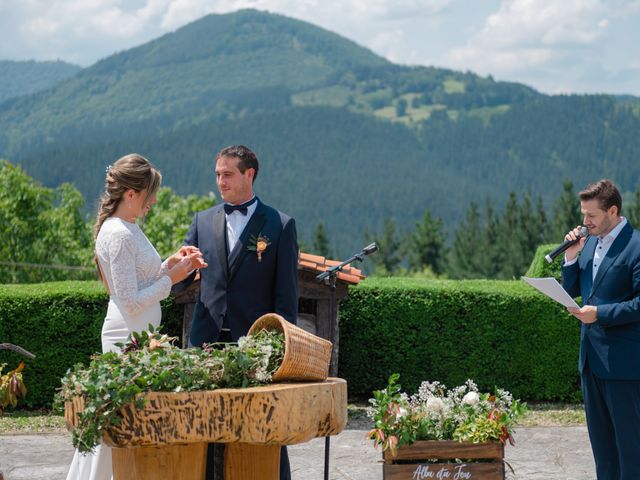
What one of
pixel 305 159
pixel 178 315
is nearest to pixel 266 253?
pixel 178 315

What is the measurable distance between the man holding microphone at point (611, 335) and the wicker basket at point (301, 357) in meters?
1.80

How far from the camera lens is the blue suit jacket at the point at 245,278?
5.08 m

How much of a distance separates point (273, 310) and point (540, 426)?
462 centimetres

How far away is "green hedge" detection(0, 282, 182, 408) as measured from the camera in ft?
31.2

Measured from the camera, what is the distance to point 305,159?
186375 millimetres

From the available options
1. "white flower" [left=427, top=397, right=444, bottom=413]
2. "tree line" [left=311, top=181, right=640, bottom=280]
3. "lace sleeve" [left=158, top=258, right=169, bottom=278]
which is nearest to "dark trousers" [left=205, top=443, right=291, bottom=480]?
"white flower" [left=427, top=397, right=444, bottom=413]

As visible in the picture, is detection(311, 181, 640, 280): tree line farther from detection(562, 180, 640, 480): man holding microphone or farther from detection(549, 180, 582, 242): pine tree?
detection(562, 180, 640, 480): man holding microphone

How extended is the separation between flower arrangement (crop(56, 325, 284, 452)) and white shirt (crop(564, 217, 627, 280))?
2286 mm

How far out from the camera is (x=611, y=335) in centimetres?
539

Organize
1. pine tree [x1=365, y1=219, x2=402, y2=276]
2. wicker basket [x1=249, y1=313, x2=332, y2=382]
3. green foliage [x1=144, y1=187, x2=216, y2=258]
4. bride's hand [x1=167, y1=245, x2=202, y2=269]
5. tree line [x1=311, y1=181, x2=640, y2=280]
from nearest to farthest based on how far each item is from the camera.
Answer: wicker basket [x1=249, y1=313, x2=332, y2=382], bride's hand [x1=167, y1=245, x2=202, y2=269], green foliage [x1=144, y1=187, x2=216, y2=258], tree line [x1=311, y1=181, x2=640, y2=280], pine tree [x1=365, y1=219, x2=402, y2=276]

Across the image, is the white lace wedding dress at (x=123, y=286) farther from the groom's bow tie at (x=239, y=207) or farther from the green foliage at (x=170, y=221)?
the green foliage at (x=170, y=221)

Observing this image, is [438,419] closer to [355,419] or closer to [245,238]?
[245,238]

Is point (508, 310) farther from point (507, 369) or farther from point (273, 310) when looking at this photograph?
point (273, 310)

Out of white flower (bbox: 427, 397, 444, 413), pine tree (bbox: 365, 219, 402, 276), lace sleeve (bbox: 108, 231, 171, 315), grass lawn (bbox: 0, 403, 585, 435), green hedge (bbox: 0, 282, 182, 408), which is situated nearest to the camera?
lace sleeve (bbox: 108, 231, 171, 315)
